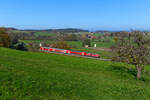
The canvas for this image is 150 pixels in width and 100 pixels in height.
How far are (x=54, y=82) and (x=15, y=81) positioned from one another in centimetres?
243

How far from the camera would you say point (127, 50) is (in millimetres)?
14562

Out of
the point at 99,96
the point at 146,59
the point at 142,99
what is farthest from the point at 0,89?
the point at 146,59

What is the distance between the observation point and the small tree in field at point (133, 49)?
14023 mm

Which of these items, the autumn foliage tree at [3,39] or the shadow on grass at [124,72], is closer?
the shadow on grass at [124,72]

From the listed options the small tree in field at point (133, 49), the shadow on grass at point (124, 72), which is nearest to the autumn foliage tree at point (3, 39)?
the shadow on grass at point (124, 72)

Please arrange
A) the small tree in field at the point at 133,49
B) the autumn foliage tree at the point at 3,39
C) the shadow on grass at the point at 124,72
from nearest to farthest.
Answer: the small tree in field at the point at 133,49
the shadow on grass at the point at 124,72
the autumn foliage tree at the point at 3,39

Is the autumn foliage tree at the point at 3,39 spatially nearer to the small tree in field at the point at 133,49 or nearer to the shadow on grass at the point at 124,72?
the shadow on grass at the point at 124,72

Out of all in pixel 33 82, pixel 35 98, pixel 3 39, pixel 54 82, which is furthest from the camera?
pixel 3 39

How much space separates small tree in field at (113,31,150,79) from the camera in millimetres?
14023

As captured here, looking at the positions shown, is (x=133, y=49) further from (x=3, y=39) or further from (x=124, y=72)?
(x=3, y=39)

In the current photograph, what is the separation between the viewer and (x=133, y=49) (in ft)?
47.2

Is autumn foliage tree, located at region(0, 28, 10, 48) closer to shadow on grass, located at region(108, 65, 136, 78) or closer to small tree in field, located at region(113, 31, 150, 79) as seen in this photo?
shadow on grass, located at region(108, 65, 136, 78)

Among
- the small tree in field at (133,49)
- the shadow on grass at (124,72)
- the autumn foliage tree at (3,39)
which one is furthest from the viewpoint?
the autumn foliage tree at (3,39)

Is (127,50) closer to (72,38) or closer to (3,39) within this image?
(3,39)
